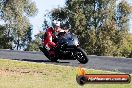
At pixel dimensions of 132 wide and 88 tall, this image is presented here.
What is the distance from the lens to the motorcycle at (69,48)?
17.6 meters

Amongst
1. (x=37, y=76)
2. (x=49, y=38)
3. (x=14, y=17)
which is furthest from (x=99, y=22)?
(x=37, y=76)

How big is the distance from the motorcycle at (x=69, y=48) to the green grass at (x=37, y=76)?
1449mm

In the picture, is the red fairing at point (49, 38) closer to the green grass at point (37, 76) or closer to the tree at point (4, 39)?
the green grass at point (37, 76)

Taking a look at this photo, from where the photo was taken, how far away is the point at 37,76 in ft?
46.7

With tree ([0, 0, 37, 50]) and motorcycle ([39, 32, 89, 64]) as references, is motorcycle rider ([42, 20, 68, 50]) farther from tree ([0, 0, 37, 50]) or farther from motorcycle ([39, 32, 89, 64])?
tree ([0, 0, 37, 50])

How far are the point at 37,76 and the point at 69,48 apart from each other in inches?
151

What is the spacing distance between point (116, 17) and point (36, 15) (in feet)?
43.5

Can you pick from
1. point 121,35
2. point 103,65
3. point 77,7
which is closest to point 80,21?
point 77,7

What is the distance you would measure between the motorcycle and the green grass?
1449 millimetres

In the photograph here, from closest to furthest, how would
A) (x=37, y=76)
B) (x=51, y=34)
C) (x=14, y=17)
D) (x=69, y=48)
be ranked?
1. (x=37, y=76)
2. (x=69, y=48)
3. (x=51, y=34)
4. (x=14, y=17)

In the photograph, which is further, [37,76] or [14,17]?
[14,17]

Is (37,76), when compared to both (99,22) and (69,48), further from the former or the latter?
(99,22)

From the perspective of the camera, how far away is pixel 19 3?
215 feet

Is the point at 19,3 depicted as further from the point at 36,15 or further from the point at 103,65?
the point at 103,65
